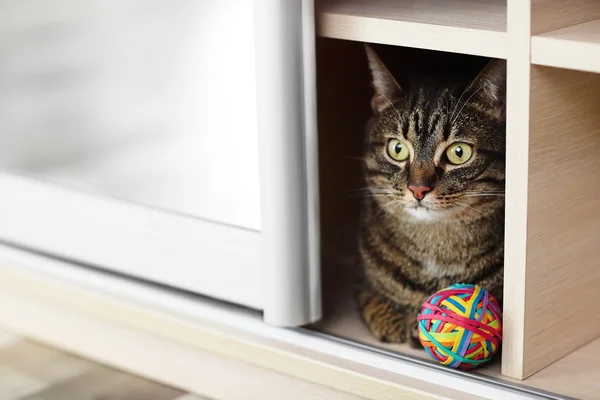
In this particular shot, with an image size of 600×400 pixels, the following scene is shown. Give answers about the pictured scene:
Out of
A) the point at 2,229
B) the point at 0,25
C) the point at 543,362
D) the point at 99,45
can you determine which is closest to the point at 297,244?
the point at 543,362

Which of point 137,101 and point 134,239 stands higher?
point 137,101

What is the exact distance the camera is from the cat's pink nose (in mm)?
1278

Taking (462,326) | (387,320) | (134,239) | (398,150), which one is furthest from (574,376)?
(134,239)

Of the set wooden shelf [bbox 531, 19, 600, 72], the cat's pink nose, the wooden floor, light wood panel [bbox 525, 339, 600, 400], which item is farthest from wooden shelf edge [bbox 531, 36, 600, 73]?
the wooden floor

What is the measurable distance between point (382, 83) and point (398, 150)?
0.32 feet

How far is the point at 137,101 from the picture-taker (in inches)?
60.7

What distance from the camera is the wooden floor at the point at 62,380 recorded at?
145cm

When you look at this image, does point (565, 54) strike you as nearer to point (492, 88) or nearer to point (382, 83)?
point (492, 88)

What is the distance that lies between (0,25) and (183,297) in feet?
2.02

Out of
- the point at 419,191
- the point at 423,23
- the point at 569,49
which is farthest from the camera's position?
the point at 419,191

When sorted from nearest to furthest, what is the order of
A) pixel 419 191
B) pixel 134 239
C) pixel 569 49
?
pixel 569 49, pixel 419 191, pixel 134 239

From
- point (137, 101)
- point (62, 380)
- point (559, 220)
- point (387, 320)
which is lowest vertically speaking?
point (62, 380)

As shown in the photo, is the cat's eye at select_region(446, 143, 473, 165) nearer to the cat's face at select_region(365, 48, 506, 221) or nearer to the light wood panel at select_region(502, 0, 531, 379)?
the cat's face at select_region(365, 48, 506, 221)

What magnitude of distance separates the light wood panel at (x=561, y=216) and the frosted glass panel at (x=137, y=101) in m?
0.40
